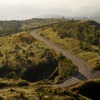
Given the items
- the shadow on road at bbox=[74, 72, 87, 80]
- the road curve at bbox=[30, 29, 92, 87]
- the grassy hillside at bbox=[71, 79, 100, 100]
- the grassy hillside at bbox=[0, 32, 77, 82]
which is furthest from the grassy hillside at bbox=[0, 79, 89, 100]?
the grassy hillside at bbox=[0, 32, 77, 82]

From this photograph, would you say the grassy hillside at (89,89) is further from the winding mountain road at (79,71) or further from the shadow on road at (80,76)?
the shadow on road at (80,76)

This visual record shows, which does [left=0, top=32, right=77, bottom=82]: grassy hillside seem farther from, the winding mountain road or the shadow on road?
the winding mountain road

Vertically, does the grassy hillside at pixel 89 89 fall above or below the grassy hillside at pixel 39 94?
below

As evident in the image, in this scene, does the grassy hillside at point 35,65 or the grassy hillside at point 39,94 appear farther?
the grassy hillside at point 35,65

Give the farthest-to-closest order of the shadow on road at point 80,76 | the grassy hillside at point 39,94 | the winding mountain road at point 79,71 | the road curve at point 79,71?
the shadow on road at point 80,76, the winding mountain road at point 79,71, the road curve at point 79,71, the grassy hillside at point 39,94

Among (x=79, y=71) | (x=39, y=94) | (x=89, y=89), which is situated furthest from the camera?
(x=79, y=71)

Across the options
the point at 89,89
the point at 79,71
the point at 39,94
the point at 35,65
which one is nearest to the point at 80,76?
the point at 79,71

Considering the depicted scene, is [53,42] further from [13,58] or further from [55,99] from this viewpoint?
[55,99]

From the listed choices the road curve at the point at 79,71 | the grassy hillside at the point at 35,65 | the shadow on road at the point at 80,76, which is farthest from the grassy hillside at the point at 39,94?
the grassy hillside at the point at 35,65

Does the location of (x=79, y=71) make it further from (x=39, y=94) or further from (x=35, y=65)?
(x=39, y=94)
